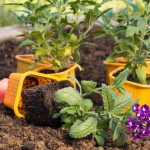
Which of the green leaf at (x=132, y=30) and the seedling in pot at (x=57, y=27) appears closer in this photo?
the green leaf at (x=132, y=30)

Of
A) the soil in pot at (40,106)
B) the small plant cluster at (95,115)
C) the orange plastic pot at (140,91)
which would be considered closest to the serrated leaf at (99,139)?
the small plant cluster at (95,115)

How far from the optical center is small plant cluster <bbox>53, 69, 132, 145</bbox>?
250 cm

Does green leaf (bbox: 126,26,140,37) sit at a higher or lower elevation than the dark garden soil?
higher

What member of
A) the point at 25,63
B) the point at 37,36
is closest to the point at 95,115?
the point at 37,36

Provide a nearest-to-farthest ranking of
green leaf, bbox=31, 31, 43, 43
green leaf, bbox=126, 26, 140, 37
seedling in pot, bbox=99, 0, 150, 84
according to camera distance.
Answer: green leaf, bbox=126, 26, 140, 37, seedling in pot, bbox=99, 0, 150, 84, green leaf, bbox=31, 31, 43, 43

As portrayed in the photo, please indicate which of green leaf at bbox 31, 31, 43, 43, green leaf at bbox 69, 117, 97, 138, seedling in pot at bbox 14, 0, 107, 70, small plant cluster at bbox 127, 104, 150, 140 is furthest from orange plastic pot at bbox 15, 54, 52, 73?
small plant cluster at bbox 127, 104, 150, 140

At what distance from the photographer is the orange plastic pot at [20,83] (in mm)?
2928

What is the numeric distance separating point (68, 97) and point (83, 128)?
0.16 metres

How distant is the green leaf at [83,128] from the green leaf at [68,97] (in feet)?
0.32

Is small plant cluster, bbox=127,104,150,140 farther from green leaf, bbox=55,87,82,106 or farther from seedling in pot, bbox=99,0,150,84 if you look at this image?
seedling in pot, bbox=99,0,150,84

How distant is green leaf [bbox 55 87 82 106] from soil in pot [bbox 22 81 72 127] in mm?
219

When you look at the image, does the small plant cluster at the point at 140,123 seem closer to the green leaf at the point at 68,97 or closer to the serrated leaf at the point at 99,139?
the serrated leaf at the point at 99,139

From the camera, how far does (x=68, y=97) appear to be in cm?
253

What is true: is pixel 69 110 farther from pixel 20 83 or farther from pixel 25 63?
pixel 25 63
